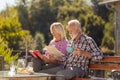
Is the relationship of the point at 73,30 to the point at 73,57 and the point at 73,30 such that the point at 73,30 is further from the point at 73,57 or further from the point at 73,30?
the point at 73,57

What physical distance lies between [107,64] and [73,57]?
→ 24.3 inches

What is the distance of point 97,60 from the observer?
580cm

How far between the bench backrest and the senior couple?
8 centimetres

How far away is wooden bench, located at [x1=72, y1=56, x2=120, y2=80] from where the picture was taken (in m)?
5.42

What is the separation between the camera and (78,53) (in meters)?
5.75

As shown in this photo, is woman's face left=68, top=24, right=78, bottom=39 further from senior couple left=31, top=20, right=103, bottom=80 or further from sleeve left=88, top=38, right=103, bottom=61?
sleeve left=88, top=38, right=103, bottom=61

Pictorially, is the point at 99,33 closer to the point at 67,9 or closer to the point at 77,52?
the point at 67,9

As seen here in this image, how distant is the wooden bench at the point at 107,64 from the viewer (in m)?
5.42

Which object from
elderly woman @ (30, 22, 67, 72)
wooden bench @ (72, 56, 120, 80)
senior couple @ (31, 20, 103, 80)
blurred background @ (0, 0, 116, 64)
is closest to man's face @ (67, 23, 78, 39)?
senior couple @ (31, 20, 103, 80)

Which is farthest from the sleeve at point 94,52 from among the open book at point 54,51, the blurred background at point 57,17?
the blurred background at point 57,17

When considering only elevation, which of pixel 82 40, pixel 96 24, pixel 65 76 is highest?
pixel 96 24

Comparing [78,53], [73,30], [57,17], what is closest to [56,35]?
[73,30]

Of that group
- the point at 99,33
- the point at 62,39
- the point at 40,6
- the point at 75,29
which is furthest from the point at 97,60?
the point at 40,6

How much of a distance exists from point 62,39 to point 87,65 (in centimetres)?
100
